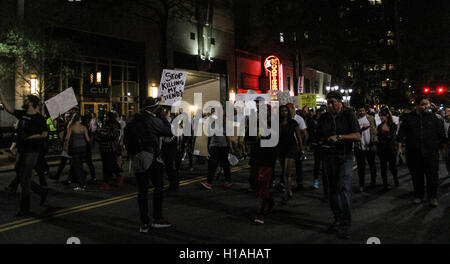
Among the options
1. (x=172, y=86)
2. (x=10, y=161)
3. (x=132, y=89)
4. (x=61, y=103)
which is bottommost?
(x=10, y=161)

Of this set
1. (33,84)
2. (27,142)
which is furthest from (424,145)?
(33,84)

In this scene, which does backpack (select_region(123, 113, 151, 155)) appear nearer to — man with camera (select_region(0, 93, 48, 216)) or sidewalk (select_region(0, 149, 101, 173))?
man with camera (select_region(0, 93, 48, 216))

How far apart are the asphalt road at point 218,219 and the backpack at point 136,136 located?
122cm

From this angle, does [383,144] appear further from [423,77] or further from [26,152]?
[423,77]

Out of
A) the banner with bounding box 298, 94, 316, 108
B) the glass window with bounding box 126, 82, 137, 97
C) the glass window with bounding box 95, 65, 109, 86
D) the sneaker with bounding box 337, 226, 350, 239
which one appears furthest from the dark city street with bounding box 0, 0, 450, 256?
the glass window with bounding box 126, 82, 137, 97

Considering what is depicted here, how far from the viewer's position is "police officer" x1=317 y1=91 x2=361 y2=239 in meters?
5.40

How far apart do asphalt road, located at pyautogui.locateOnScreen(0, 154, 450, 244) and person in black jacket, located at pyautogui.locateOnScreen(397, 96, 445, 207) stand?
40cm

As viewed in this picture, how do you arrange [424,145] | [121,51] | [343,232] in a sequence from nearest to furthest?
[343,232] → [424,145] → [121,51]

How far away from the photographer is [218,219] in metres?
6.32

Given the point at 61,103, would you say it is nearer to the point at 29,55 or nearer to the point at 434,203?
the point at 29,55

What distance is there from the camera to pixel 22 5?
732 inches

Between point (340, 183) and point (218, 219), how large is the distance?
2.05m

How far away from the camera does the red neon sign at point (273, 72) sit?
34.1m
